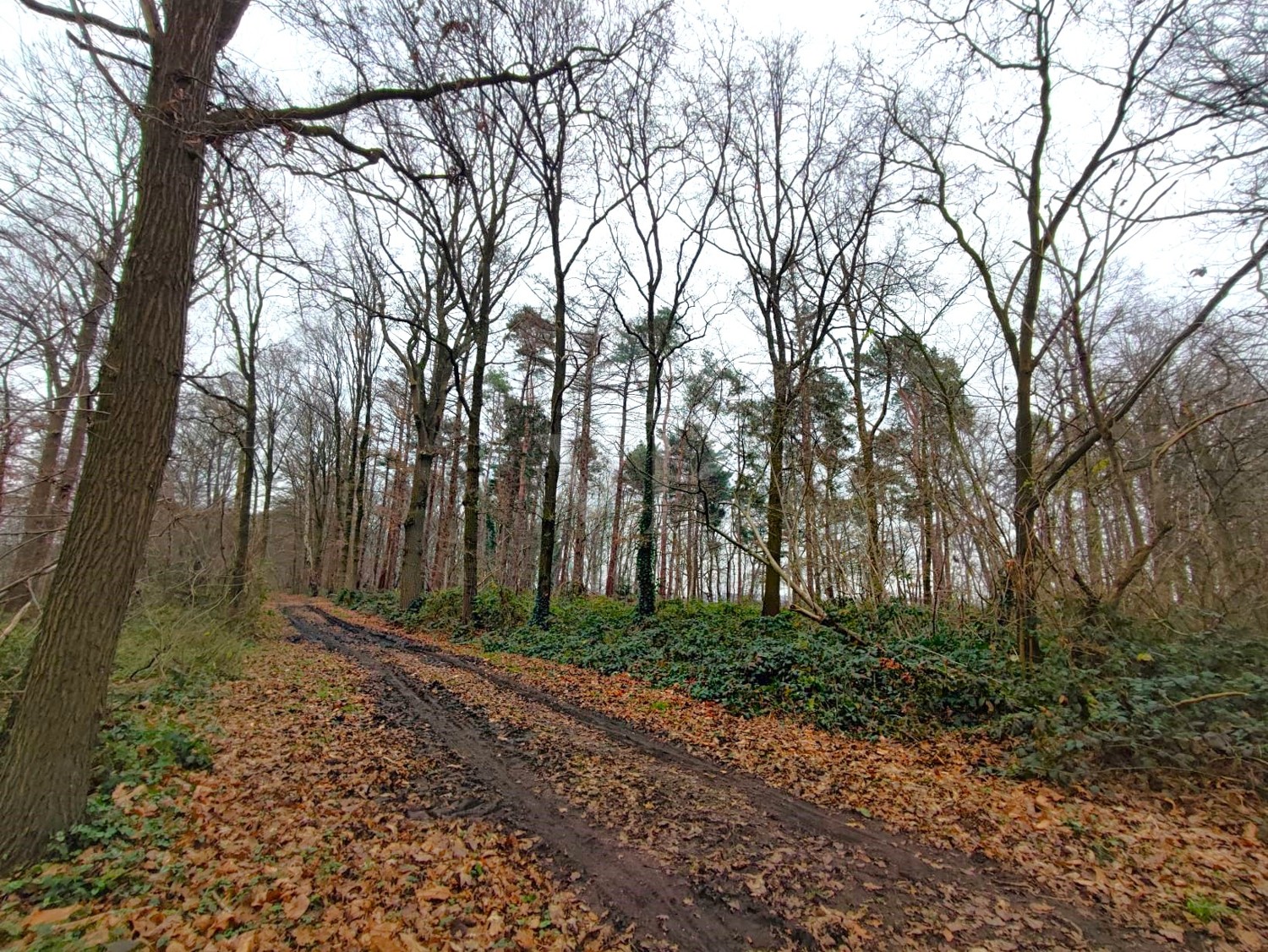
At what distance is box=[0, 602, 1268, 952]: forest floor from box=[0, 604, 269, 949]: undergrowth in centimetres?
9

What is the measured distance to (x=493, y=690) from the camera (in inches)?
317

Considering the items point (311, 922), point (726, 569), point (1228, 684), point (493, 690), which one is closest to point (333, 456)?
point (726, 569)

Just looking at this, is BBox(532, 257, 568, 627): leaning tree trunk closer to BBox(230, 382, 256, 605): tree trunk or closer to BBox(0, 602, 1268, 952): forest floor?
BBox(230, 382, 256, 605): tree trunk

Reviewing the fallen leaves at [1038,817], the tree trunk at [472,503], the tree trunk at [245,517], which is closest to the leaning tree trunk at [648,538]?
the tree trunk at [472,503]

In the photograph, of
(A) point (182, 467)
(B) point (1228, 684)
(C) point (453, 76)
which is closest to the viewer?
(B) point (1228, 684)

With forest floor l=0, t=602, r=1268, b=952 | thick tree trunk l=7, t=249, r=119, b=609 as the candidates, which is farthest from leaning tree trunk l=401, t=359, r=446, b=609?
forest floor l=0, t=602, r=1268, b=952

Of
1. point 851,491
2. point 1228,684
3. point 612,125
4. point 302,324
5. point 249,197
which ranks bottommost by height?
point 1228,684

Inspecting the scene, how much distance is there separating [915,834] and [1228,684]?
375cm

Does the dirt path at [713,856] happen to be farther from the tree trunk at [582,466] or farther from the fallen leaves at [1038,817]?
the tree trunk at [582,466]

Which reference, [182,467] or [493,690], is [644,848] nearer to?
[493,690]

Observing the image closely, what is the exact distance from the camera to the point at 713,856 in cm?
372

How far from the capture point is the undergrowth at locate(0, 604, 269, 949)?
2.91 m

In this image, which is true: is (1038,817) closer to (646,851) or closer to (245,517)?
(646,851)

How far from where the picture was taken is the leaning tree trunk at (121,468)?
3.32 meters
